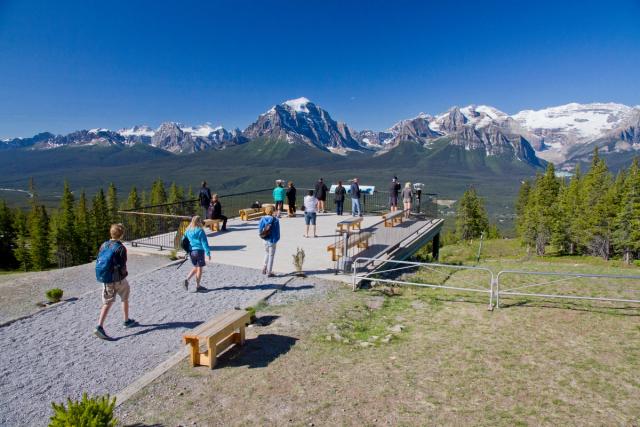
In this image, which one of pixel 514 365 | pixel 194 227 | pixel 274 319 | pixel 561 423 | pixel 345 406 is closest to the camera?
pixel 561 423

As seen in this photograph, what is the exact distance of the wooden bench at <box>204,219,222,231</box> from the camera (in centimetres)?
1883

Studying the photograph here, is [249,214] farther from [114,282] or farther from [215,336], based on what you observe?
[215,336]

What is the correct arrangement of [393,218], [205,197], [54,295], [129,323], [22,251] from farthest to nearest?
[22,251] < [205,197] < [393,218] < [54,295] < [129,323]

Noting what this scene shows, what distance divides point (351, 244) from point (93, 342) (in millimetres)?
7781

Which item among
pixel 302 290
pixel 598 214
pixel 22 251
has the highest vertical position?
pixel 302 290

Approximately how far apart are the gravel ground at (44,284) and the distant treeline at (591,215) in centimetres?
5920

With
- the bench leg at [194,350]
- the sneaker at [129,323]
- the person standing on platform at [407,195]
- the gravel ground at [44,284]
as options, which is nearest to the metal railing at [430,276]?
the bench leg at [194,350]

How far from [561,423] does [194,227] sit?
8724 millimetres

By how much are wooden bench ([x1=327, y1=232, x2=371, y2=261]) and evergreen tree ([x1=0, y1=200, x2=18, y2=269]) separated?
83.9 m

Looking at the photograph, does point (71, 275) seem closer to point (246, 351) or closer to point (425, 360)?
point (246, 351)

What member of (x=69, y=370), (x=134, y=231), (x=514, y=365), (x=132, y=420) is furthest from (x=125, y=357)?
(x=134, y=231)

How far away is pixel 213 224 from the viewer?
1906cm

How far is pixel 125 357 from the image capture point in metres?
7.51

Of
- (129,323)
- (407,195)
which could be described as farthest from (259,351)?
(407,195)
